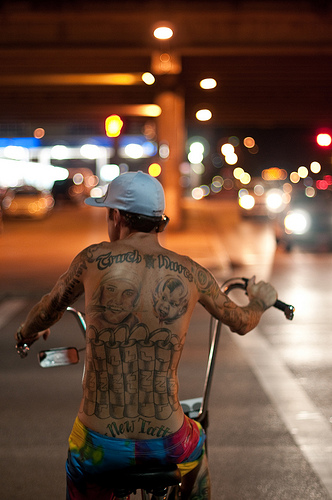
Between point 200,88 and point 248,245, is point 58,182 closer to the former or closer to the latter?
point 200,88

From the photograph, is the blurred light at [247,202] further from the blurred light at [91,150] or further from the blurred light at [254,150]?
the blurred light at [254,150]

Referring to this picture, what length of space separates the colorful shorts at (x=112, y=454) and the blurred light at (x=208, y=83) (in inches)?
1081

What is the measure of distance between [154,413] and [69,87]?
31291mm

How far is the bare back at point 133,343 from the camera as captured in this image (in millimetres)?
2732

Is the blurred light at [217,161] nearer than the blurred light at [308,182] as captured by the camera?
No

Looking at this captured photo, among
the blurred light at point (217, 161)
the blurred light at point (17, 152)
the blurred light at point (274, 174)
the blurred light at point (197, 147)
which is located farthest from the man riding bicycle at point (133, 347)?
the blurred light at point (217, 161)

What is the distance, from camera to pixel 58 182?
200 feet

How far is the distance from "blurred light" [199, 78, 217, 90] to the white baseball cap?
27138 mm

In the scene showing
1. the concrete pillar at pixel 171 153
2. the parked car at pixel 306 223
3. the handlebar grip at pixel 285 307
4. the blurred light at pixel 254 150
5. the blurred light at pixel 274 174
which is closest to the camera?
the handlebar grip at pixel 285 307

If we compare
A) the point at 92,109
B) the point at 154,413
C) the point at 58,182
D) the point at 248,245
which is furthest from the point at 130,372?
the point at 58,182

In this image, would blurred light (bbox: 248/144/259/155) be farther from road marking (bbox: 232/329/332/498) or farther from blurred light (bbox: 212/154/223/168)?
road marking (bbox: 232/329/332/498)

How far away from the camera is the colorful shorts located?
272 centimetres

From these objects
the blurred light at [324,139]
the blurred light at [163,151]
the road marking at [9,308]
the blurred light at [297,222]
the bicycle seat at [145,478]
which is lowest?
the road marking at [9,308]

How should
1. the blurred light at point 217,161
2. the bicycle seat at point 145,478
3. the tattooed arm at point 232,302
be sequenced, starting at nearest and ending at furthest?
the bicycle seat at point 145,478, the tattooed arm at point 232,302, the blurred light at point 217,161
